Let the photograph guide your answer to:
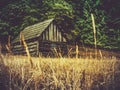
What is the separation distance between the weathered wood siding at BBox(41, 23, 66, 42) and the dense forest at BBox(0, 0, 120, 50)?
10.2 feet

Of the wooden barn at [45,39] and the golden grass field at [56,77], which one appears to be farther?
the wooden barn at [45,39]

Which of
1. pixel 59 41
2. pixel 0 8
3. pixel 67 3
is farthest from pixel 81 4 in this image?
pixel 59 41

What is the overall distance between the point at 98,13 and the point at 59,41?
20.8ft

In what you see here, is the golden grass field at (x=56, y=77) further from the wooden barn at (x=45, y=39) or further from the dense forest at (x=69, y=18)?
the dense forest at (x=69, y=18)

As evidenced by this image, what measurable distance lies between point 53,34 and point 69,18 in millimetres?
5392

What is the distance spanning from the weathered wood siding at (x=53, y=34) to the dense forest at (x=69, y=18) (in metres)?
3.11

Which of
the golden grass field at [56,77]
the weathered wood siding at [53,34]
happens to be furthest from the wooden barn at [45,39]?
the golden grass field at [56,77]

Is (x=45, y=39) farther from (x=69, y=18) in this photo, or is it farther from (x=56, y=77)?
(x=56, y=77)

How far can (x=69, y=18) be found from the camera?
20219 millimetres

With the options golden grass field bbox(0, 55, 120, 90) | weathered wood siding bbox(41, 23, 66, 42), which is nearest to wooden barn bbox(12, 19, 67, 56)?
weathered wood siding bbox(41, 23, 66, 42)

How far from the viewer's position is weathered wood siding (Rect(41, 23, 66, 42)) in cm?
1444

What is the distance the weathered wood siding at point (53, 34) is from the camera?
1444 cm

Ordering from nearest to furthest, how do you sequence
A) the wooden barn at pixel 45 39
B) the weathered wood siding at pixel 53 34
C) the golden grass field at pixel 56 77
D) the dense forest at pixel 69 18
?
the golden grass field at pixel 56 77, the wooden barn at pixel 45 39, the weathered wood siding at pixel 53 34, the dense forest at pixel 69 18

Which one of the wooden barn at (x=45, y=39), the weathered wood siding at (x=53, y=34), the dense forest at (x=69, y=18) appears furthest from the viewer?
the dense forest at (x=69, y=18)
